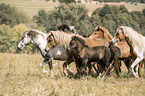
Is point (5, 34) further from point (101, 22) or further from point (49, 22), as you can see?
point (101, 22)

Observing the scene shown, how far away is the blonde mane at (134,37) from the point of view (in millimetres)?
6250

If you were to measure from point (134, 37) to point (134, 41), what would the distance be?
0.15 metres

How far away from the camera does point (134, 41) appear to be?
636 centimetres

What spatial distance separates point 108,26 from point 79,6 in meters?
7.64

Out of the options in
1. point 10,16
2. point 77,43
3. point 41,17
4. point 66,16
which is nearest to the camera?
point 77,43

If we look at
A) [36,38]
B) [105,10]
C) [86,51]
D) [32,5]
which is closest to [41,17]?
[32,5]

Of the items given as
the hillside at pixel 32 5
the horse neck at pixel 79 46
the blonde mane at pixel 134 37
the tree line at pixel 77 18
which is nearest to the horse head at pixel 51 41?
the horse neck at pixel 79 46

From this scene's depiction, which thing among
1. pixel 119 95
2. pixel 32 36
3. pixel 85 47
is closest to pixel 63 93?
pixel 119 95

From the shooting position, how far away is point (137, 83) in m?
5.36

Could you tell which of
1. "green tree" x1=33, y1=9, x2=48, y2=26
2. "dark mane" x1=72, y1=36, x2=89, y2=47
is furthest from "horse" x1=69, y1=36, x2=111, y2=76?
"green tree" x1=33, y1=9, x2=48, y2=26

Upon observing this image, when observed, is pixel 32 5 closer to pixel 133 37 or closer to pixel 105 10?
pixel 105 10

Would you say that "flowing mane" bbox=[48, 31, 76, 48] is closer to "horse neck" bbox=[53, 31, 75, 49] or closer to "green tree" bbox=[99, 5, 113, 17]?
"horse neck" bbox=[53, 31, 75, 49]

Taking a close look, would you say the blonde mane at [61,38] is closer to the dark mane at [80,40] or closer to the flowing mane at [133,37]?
the dark mane at [80,40]

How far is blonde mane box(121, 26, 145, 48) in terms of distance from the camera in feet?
20.5
